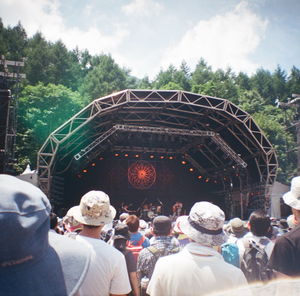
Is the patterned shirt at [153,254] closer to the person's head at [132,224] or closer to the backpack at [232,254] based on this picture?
the backpack at [232,254]

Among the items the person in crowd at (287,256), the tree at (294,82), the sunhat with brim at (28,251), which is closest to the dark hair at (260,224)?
the person in crowd at (287,256)

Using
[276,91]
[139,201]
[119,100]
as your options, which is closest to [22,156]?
[139,201]

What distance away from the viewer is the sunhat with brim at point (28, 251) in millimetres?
885

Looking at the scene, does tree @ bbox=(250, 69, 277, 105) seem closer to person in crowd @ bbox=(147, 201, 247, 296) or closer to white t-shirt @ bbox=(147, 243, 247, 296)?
person in crowd @ bbox=(147, 201, 247, 296)

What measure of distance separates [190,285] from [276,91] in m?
48.2

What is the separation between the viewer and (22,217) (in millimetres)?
907

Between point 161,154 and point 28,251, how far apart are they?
20.0 meters

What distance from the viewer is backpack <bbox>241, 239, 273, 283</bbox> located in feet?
10.5

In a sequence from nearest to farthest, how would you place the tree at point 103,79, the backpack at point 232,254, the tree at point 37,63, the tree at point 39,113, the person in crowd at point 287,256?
the person in crowd at point 287,256, the backpack at point 232,254, the tree at point 39,113, the tree at point 37,63, the tree at point 103,79

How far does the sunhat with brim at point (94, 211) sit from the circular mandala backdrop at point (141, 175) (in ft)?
60.3

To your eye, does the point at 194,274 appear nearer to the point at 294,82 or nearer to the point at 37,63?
the point at 37,63

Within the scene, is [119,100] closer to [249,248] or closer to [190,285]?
[249,248]

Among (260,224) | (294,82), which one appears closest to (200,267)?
(260,224)

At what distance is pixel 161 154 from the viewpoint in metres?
20.9
